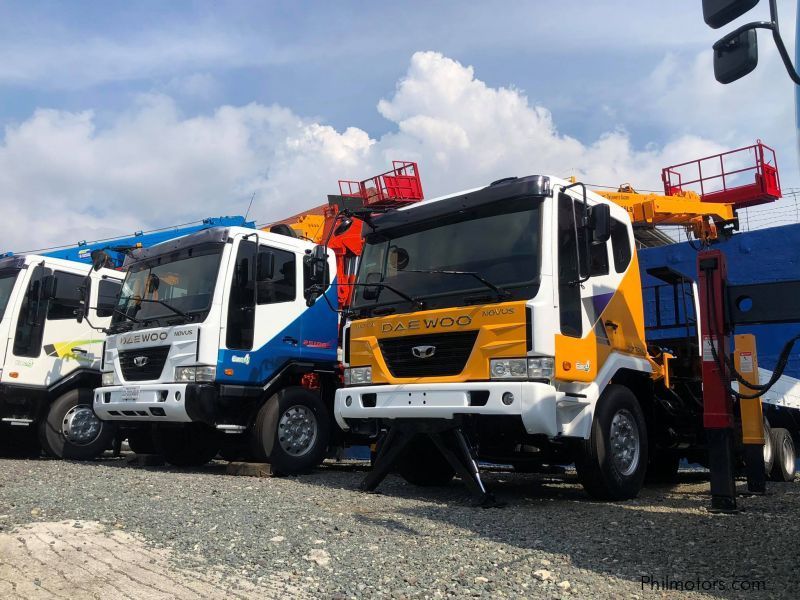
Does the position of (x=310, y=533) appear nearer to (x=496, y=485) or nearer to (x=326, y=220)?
(x=496, y=485)

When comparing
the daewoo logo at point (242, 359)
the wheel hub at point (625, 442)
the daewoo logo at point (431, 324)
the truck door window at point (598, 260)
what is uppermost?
the truck door window at point (598, 260)

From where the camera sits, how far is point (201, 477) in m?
7.55

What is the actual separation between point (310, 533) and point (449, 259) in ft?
8.91

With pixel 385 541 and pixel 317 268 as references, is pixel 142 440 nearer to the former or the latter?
pixel 317 268

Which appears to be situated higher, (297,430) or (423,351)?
(423,351)

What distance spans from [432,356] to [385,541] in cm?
195

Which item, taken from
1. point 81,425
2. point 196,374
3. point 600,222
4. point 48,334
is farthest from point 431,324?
point 48,334

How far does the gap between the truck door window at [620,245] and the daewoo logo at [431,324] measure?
70.4 inches

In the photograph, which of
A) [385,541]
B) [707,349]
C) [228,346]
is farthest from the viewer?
[228,346]

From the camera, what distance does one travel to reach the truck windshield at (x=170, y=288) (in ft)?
26.1

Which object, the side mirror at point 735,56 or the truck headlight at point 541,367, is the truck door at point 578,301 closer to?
the truck headlight at point 541,367

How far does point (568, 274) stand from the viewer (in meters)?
5.84

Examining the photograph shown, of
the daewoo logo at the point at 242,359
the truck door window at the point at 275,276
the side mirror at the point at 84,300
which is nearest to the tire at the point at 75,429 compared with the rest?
the side mirror at the point at 84,300

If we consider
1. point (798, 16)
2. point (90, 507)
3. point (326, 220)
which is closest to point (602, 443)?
point (798, 16)
